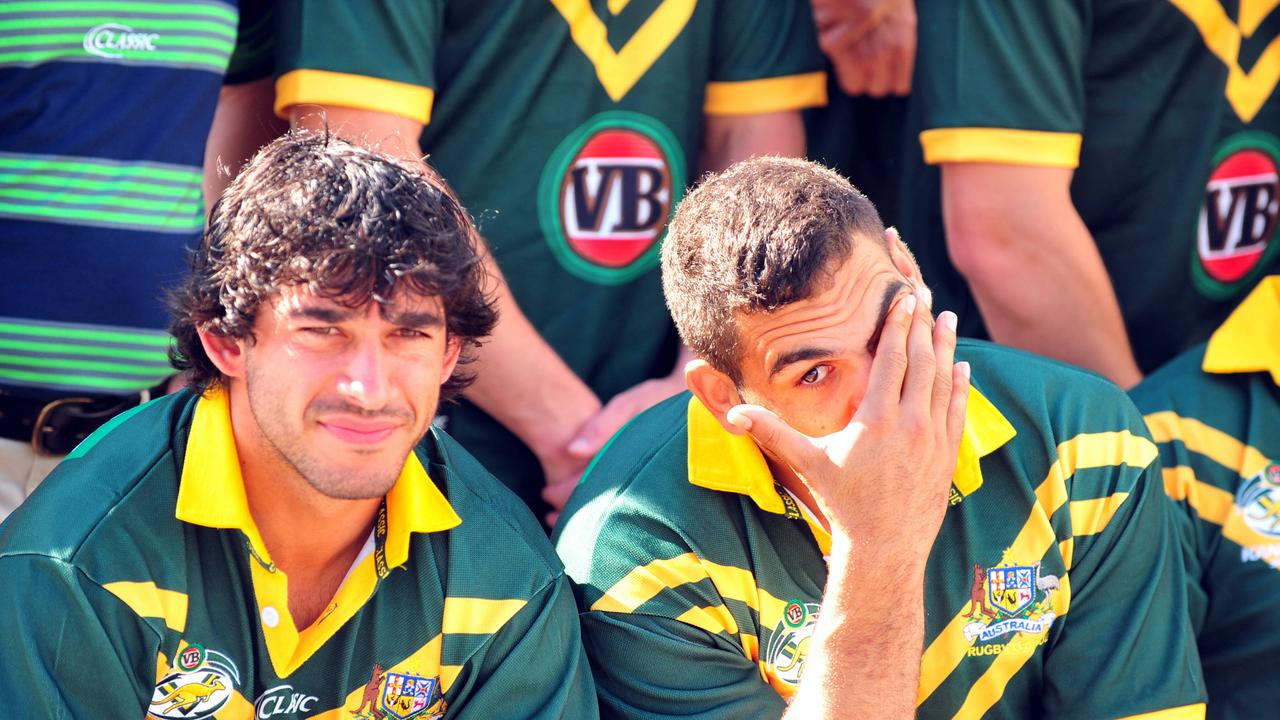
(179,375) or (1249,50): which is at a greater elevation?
(1249,50)

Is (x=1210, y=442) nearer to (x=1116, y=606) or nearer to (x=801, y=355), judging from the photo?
(x=1116, y=606)

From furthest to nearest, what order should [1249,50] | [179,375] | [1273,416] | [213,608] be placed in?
[1249,50], [1273,416], [179,375], [213,608]

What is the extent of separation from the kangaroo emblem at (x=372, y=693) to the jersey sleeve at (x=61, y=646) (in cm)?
34

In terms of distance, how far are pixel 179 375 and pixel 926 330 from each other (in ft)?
4.60

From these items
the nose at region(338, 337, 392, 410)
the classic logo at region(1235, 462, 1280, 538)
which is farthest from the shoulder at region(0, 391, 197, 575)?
the classic logo at region(1235, 462, 1280, 538)

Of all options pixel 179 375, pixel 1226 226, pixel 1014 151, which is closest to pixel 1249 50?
pixel 1226 226

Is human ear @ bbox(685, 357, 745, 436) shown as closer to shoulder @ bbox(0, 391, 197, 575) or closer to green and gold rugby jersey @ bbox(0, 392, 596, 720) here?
green and gold rugby jersey @ bbox(0, 392, 596, 720)

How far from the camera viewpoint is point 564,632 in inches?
95.4

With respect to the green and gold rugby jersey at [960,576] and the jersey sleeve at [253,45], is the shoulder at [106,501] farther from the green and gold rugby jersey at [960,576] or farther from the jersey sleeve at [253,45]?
the jersey sleeve at [253,45]

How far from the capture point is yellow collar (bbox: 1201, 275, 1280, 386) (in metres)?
3.10

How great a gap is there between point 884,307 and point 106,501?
124 cm

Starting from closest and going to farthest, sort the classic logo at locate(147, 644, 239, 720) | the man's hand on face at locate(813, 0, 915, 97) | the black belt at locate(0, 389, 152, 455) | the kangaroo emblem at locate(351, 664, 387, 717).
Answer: the classic logo at locate(147, 644, 239, 720) → the kangaroo emblem at locate(351, 664, 387, 717) → the black belt at locate(0, 389, 152, 455) → the man's hand on face at locate(813, 0, 915, 97)

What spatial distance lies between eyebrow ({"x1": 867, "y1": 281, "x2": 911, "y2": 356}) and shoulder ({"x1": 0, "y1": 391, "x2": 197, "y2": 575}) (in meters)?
1.10

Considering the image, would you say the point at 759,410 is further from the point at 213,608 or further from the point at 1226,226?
the point at 1226,226
